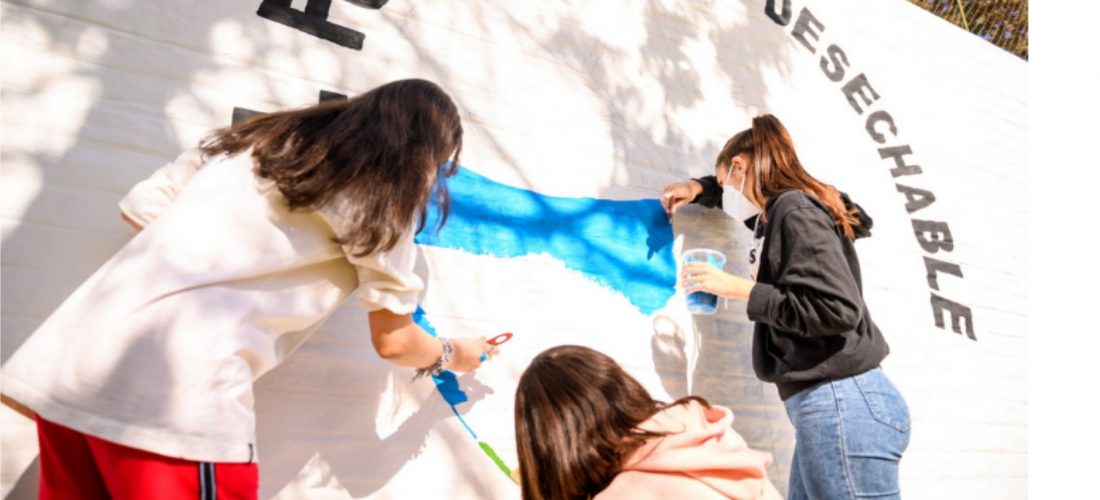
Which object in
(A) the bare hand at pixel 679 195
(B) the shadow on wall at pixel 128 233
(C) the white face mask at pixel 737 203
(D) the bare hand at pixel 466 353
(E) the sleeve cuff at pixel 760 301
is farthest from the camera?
(A) the bare hand at pixel 679 195

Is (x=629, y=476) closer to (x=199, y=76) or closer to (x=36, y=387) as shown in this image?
(x=36, y=387)

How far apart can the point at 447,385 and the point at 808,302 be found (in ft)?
2.71

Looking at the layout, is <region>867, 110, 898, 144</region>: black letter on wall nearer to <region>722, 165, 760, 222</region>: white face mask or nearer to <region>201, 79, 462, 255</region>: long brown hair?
<region>722, 165, 760, 222</region>: white face mask

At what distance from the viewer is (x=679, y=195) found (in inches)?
80.0

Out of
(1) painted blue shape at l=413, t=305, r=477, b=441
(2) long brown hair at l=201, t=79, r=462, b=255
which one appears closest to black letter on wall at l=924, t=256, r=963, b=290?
(1) painted blue shape at l=413, t=305, r=477, b=441

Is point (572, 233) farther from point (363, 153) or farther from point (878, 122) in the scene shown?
point (878, 122)

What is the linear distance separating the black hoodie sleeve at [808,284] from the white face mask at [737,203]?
28 cm

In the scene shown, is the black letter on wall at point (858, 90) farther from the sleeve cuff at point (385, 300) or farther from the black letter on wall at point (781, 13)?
the sleeve cuff at point (385, 300)

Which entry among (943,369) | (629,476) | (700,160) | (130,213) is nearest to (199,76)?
(130,213)

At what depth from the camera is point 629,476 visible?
1.09m

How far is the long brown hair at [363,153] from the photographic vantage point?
1.05 meters

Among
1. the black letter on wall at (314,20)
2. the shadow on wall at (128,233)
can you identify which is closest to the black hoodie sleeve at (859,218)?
the shadow on wall at (128,233)

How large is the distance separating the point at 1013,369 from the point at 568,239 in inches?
79.9

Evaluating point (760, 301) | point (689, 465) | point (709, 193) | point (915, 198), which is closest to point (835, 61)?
point (915, 198)
